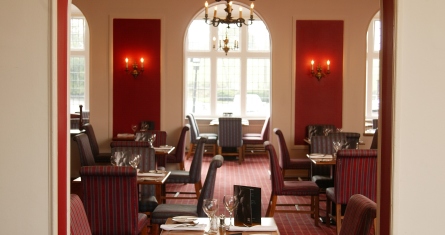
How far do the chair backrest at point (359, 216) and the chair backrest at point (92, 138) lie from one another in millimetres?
6327

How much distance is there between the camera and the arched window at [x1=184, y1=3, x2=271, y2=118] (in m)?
14.7

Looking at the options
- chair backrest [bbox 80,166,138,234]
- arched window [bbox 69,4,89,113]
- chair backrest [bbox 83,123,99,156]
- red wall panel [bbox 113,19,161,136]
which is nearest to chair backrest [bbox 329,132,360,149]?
red wall panel [bbox 113,19,161,136]

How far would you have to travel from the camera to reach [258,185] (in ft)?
32.4

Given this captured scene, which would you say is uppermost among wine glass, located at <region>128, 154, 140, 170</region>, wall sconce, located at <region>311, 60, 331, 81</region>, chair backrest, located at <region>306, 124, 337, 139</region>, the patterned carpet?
wall sconce, located at <region>311, 60, 331, 81</region>

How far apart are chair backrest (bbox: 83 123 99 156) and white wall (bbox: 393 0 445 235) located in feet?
23.6

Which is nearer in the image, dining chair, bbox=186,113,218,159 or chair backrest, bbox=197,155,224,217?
chair backrest, bbox=197,155,224,217

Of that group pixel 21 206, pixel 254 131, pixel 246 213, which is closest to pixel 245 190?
pixel 246 213

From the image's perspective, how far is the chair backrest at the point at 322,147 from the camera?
804 centimetres

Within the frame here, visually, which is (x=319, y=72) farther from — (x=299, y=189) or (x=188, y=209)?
(x=188, y=209)

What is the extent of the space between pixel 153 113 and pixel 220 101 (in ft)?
15.6

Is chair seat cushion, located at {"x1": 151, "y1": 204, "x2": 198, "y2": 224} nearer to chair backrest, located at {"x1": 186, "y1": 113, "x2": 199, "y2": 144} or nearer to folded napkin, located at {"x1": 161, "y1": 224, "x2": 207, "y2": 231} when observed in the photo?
folded napkin, located at {"x1": 161, "y1": 224, "x2": 207, "y2": 231}

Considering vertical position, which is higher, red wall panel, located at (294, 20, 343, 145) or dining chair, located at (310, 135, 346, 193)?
red wall panel, located at (294, 20, 343, 145)

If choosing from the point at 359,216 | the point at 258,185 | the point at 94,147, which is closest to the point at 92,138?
the point at 94,147

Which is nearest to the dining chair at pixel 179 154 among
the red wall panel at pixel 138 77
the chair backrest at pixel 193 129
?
the red wall panel at pixel 138 77
